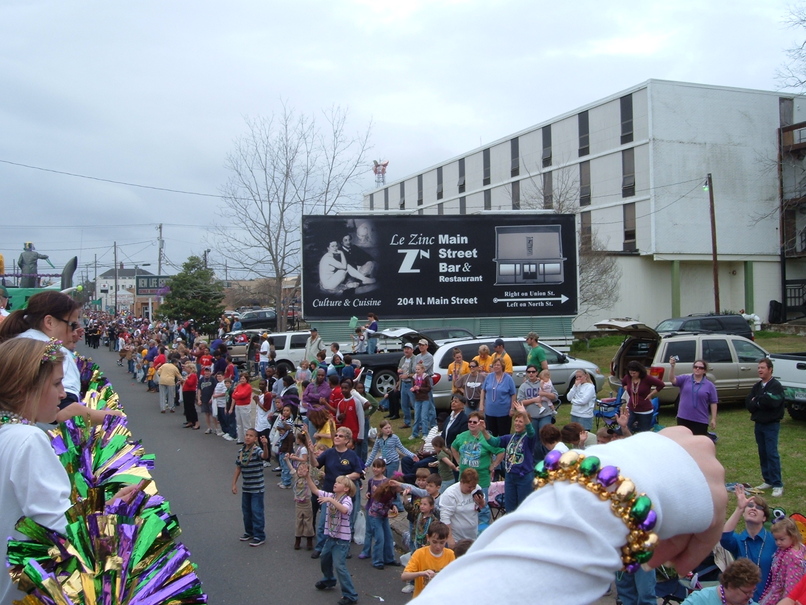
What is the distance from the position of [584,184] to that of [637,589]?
40.1 metres

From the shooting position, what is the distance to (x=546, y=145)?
45000 mm

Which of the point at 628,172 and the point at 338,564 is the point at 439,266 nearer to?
the point at 338,564

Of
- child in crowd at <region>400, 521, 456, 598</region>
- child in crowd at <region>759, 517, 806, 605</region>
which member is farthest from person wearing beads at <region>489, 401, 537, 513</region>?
child in crowd at <region>759, 517, 806, 605</region>

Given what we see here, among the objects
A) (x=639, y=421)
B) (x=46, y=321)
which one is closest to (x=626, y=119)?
(x=639, y=421)

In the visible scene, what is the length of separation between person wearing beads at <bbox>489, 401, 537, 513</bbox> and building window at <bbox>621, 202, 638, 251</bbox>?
111 ft

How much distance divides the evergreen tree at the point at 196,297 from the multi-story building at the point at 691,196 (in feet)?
33.5

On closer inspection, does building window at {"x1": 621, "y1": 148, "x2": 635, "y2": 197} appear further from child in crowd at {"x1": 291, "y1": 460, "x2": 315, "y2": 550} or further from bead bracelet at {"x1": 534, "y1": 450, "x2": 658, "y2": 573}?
bead bracelet at {"x1": 534, "y1": 450, "x2": 658, "y2": 573}

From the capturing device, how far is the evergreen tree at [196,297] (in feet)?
119

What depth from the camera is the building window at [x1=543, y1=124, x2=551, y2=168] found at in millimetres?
44781

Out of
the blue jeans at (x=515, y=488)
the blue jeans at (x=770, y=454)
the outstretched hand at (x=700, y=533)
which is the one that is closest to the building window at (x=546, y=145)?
the blue jeans at (x=770, y=454)

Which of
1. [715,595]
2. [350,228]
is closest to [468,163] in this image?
[350,228]

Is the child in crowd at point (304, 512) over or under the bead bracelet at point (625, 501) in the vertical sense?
under

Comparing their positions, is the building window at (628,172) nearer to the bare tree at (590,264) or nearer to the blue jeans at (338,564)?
the bare tree at (590,264)

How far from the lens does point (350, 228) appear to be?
2117 centimetres
